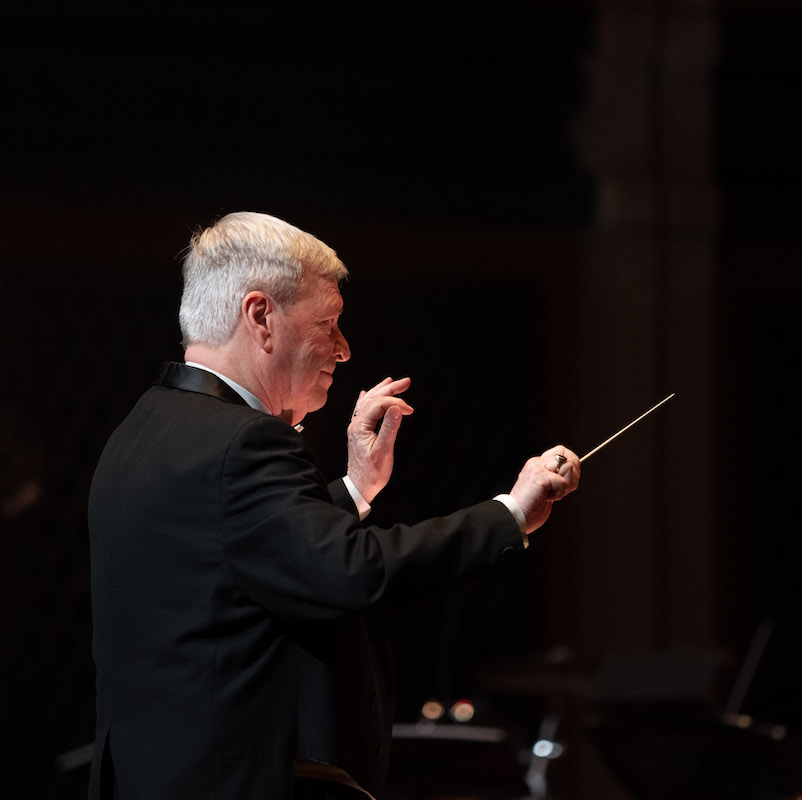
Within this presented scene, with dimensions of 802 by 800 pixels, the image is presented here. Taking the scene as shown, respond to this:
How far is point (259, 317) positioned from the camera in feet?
6.49

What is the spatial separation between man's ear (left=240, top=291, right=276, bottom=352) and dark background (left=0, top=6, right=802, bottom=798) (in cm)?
324

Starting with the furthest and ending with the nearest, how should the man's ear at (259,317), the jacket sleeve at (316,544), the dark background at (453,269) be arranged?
the dark background at (453,269) → the man's ear at (259,317) → the jacket sleeve at (316,544)

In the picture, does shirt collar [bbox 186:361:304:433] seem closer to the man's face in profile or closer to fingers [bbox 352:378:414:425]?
the man's face in profile

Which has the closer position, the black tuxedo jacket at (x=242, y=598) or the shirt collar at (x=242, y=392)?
the black tuxedo jacket at (x=242, y=598)

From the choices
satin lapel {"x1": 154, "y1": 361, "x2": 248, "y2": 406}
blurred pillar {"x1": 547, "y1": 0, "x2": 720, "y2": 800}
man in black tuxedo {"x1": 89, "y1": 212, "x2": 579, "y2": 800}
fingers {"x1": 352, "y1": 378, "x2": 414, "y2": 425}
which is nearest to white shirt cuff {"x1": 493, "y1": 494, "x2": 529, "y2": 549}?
man in black tuxedo {"x1": 89, "y1": 212, "x2": 579, "y2": 800}

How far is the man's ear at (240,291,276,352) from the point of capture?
197cm

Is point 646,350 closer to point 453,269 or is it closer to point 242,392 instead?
A: point 453,269

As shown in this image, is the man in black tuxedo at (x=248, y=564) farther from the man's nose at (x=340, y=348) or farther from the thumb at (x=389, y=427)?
the thumb at (x=389, y=427)

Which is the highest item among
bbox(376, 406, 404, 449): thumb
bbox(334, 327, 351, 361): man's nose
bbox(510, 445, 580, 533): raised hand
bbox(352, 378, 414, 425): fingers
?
bbox(334, 327, 351, 361): man's nose

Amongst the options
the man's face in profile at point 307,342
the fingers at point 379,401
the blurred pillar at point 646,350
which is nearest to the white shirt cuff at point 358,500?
the fingers at point 379,401

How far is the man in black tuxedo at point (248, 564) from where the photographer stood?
69.0 inches

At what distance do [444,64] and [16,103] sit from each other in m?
1.83

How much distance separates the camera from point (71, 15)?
5246 millimetres

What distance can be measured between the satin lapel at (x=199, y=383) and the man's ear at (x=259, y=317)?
0.09 metres
